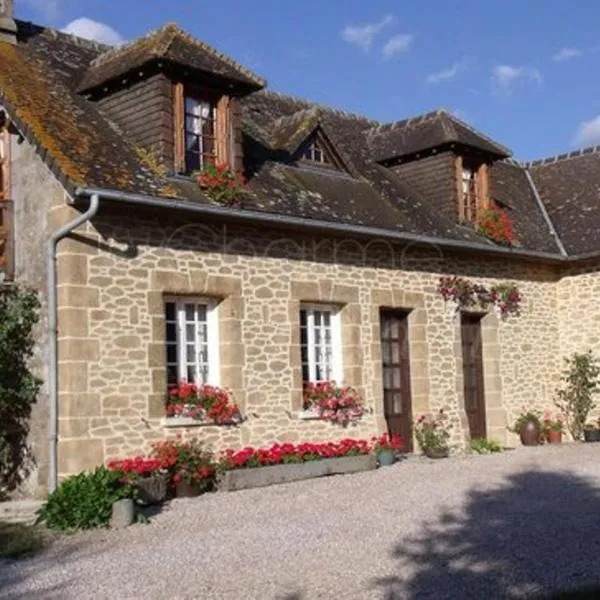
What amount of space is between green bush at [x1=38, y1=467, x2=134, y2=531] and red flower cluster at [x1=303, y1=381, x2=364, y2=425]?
3.86m

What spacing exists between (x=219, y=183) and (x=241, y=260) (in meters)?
0.97

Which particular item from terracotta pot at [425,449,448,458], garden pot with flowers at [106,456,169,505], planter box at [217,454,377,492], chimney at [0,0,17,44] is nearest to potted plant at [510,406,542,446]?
terracotta pot at [425,449,448,458]

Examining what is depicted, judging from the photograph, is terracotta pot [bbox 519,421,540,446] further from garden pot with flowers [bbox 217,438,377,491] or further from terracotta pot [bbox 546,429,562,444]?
garden pot with flowers [bbox 217,438,377,491]

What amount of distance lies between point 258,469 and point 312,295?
2612 mm

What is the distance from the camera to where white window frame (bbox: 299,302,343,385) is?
12.5m

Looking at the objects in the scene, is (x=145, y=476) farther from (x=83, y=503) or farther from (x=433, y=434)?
(x=433, y=434)

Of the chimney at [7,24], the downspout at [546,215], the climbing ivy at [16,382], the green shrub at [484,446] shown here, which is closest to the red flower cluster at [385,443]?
the green shrub at [484,446]

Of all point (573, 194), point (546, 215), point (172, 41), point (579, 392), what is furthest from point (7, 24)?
point (573, 194)

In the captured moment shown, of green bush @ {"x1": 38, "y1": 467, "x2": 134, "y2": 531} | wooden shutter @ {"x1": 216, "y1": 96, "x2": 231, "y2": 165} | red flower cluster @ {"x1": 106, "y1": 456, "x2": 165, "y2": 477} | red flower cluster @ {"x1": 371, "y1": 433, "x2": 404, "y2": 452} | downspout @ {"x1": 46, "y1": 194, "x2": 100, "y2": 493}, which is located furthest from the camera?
red flower cluster @ {"x1": 371, "y1": 433, "x2": 404, "y2": 452}

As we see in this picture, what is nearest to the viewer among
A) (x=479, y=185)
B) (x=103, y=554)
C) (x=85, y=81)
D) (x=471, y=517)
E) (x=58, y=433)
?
(x=103, y=554)

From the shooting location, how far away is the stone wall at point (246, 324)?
992 centimetres

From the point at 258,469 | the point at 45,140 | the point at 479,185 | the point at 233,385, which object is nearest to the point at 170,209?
the point at 45,140

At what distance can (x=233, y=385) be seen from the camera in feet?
36.7

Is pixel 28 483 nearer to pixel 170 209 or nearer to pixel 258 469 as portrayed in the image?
pixel 258 469
